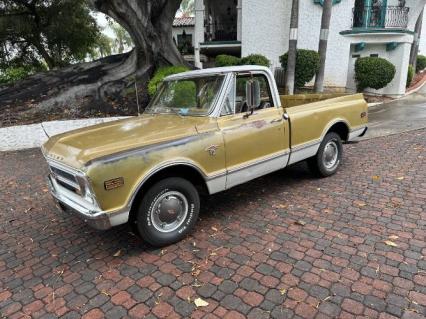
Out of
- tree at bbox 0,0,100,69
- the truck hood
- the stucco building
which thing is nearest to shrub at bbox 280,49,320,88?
the stucco building

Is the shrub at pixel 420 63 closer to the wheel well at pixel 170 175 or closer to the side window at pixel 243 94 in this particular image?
the side window at pixel 243 94

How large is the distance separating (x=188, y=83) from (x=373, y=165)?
3.96 m

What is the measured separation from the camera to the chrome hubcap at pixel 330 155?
19.1ft

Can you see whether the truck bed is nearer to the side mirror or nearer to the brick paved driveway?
the brick paved driveway

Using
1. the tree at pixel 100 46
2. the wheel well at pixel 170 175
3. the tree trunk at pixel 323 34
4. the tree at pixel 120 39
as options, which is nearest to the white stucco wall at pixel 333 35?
the tree trunk at pixel 323 34

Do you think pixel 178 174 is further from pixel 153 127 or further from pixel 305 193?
pixel 305 193

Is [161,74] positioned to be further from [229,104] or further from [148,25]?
[229,104]

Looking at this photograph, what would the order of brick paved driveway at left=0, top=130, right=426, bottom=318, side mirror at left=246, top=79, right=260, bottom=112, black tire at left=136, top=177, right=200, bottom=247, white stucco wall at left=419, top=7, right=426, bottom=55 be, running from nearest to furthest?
1. brick paved driveway at left=0, top=130, right=426, bottom=318
2. black tire at left=136, top=177, right=200, bottom=247
3. side mirror at left=246, top=79, right=260, bottom=112
4. white stucco wall at left=419, top=7, right=426, bottom=55

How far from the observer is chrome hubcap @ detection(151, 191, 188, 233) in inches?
149

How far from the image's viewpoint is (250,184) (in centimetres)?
577

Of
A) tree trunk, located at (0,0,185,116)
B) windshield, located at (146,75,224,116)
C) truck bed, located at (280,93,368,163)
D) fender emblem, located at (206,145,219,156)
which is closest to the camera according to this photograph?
fender emblem, located at (206,145,219,156)

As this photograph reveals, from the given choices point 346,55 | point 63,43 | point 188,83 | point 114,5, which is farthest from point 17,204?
point 63,43

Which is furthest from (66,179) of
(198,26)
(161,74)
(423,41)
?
(423,41)

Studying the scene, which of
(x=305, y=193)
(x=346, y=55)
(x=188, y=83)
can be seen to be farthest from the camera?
(x=346, y=55)
